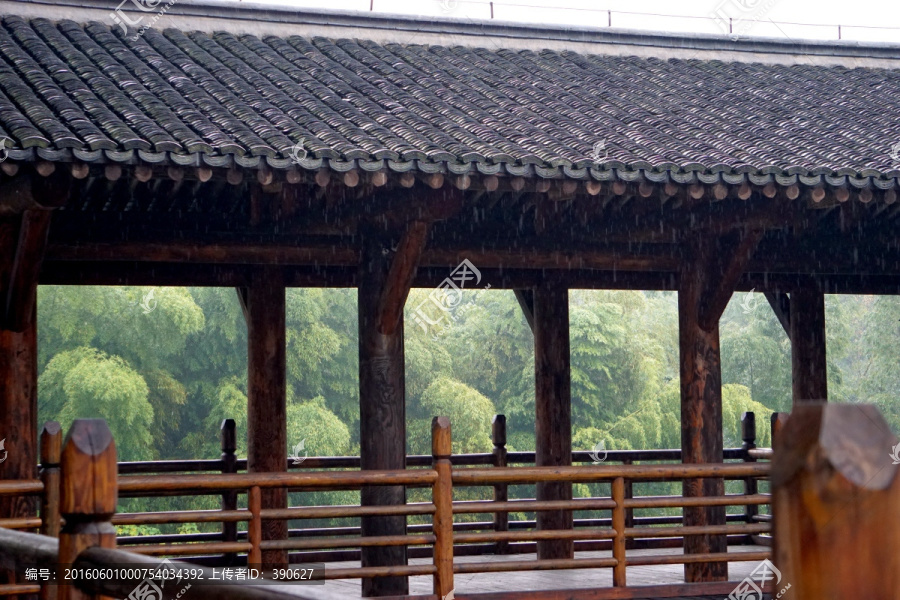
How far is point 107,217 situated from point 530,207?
2621 millimetres

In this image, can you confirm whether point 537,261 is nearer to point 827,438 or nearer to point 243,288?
point 243,288

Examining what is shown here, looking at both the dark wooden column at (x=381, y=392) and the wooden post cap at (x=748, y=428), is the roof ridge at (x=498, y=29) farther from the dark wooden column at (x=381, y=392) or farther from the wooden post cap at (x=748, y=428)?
the wooden post cap at (x=748, y=428)

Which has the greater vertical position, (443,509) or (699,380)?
(699,380)

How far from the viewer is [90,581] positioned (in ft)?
8.51

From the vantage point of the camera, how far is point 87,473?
8.50 feet

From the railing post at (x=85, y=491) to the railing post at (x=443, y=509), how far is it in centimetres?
256

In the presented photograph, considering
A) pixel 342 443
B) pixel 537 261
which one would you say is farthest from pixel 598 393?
pixel 537 261

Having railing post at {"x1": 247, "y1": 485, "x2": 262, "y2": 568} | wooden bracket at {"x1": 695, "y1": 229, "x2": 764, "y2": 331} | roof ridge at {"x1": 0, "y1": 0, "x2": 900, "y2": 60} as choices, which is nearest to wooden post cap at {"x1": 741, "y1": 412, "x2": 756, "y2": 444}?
wooden bracket at {"x1": 695, "y1": 229, "x2": 764, "y2": 331}

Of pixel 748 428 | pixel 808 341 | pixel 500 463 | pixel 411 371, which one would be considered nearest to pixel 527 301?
pixel 500 463

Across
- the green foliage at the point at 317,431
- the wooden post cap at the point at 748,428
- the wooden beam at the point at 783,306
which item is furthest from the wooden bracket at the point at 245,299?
the green foliage at the point at 317,431

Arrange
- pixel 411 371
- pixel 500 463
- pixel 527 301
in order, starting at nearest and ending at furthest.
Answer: pixel 527 301, pixel 500 463, pixel 411 371

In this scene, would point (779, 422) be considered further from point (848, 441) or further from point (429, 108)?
point (848, 441)

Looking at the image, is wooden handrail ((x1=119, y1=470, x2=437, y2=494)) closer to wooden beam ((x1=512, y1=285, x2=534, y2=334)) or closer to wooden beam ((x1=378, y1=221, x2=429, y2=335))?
wooden beam ((x1=378, y1=221, x2=429, y2=335))

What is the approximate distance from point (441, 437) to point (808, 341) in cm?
514
